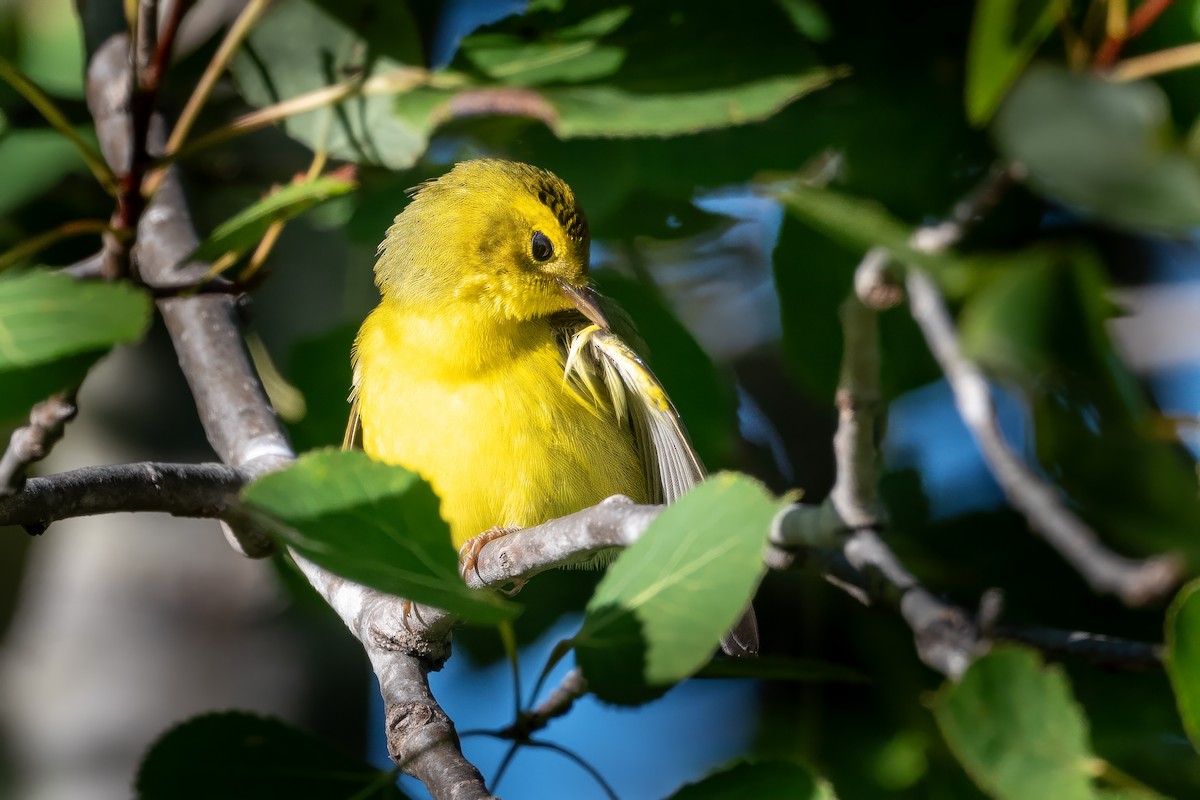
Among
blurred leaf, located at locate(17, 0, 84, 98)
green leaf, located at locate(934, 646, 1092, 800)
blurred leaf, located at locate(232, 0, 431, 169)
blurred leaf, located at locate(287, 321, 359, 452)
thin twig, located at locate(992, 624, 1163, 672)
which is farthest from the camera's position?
blurred leaf, located at locate(287, 321, 359, 452)

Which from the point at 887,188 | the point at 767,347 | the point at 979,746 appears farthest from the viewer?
the point at 767,347

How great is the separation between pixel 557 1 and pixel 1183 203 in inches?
57.9

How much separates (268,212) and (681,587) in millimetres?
915

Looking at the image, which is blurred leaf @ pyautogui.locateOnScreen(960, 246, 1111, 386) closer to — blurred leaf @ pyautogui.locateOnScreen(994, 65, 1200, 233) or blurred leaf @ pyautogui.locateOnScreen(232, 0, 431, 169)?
blurred leaf @ pyautogui.locateOnScreen(994, 65, 1200, 233)

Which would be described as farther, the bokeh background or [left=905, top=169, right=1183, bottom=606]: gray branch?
the bokeh background

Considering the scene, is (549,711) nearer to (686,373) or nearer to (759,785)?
(759,785)

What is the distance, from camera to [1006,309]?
109cm

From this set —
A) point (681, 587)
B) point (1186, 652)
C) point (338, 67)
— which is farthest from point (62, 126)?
point (1186, 652)

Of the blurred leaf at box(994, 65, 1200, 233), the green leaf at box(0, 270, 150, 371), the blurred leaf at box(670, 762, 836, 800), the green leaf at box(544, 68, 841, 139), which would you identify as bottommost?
the blurred leaf at box(670, 762, 836, 800)

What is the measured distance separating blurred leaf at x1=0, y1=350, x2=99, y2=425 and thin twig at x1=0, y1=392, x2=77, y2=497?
12 centimetres

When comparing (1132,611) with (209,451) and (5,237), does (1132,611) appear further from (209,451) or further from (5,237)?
(5,237)

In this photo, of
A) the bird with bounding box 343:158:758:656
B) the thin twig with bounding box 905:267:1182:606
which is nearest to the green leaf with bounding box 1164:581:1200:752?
the thin twig with bounding box 905:267:1182:606

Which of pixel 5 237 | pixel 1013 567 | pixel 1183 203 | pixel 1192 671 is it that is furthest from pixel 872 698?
pixel 5 237

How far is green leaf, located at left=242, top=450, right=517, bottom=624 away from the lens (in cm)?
129
